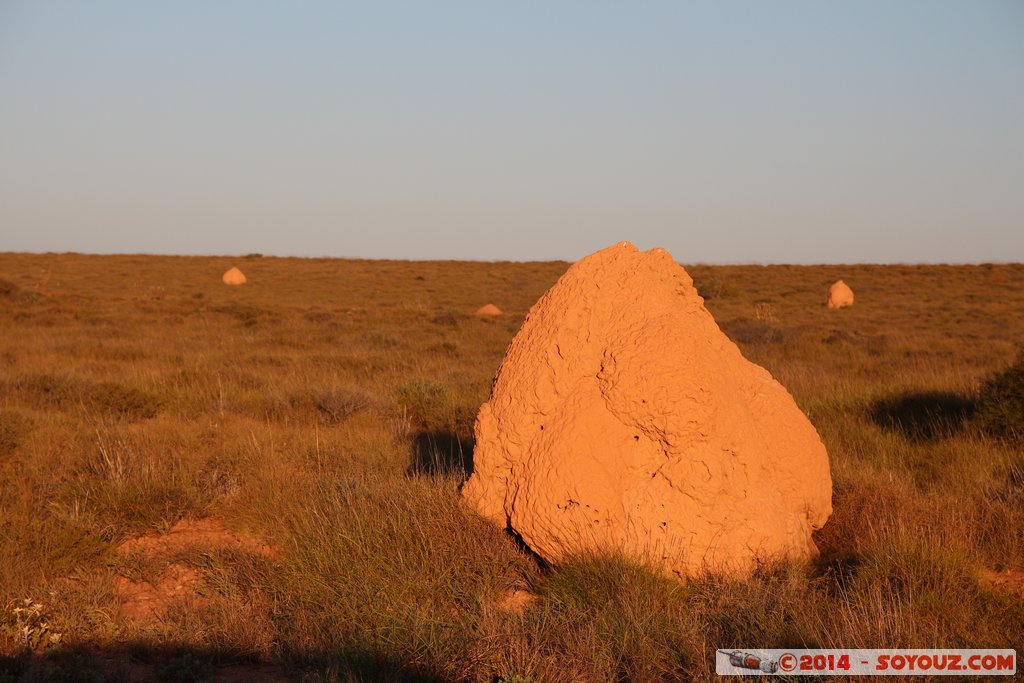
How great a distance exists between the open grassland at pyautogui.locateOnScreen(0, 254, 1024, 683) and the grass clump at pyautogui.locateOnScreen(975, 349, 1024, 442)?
0.36 ft

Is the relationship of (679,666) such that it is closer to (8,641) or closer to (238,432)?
(8,641)

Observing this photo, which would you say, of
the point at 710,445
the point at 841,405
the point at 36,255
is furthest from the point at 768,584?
the point at 36,255

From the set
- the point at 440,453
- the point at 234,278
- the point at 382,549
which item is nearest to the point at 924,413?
the point at 440,453

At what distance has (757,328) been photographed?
16547 millimetres

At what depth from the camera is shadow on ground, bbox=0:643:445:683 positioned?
115 inches

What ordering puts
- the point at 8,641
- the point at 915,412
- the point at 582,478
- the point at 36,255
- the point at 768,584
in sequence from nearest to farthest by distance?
the point at 8,641
the point at 768,584
the point at 582,478
the point at 915,412
the point at 36,255

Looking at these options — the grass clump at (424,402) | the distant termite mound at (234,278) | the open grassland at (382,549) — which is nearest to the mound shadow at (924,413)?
the open grassland at (382,549)

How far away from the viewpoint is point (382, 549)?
3832mm

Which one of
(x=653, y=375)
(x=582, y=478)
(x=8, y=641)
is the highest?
(x=653, y=375)

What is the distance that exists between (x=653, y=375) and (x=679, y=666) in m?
1.41

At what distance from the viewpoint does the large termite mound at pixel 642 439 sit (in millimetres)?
3727

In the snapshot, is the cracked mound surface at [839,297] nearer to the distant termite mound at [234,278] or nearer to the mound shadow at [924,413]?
the mound shadow at [924,413]

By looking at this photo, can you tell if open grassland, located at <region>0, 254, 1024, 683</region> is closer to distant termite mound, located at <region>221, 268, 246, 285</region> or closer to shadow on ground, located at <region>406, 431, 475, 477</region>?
shadow on ground, located at <region>406, 431, 475, 477</region>

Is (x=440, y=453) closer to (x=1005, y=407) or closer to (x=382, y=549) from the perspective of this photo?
(x=382, y=549)
